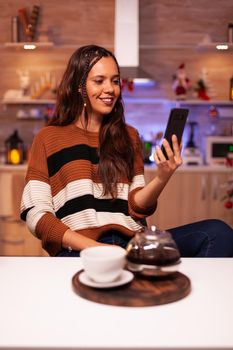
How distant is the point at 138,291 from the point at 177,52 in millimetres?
3350

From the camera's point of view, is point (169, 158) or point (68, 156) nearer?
point (169, 158)

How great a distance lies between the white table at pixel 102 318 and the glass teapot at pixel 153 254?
0.09m

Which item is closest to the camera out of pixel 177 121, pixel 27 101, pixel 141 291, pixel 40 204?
pixel 141 291

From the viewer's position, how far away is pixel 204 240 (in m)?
1.63

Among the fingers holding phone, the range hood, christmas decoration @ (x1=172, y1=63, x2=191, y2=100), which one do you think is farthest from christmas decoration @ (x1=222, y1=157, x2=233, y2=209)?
the fingers holding phone

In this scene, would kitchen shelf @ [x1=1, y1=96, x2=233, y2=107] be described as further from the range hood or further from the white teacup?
the white teacup

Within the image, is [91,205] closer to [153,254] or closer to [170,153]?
[170,153]

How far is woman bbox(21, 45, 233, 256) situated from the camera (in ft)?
5.65

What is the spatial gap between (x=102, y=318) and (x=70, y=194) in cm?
89

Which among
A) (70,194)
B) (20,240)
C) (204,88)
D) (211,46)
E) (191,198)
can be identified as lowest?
(20,240)

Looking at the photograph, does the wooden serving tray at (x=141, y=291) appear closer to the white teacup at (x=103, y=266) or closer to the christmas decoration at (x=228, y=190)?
the white teacup at (x=103, y=266)

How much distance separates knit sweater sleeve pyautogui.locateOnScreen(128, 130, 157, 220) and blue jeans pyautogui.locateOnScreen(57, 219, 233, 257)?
0.45 feet

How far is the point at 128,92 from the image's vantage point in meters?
4.15

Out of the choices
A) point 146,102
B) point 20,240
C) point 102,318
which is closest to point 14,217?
point 20,240
